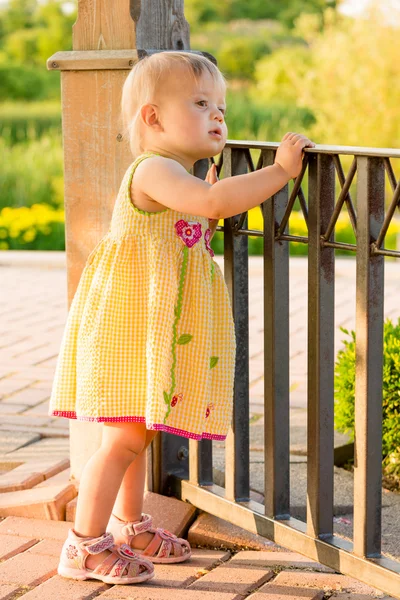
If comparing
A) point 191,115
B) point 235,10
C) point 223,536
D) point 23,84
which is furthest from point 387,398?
point 235,10

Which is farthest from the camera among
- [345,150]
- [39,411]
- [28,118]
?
[28,118]

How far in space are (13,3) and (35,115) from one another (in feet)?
51.7

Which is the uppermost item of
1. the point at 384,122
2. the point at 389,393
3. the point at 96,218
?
the point at 384,122

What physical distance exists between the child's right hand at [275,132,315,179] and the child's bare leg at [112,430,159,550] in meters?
0.91

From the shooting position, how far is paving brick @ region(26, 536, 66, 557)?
2984 mm

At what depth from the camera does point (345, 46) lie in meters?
17.7

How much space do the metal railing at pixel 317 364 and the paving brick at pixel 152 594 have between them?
29 cm

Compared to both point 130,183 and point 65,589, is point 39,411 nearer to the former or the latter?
point 65,589

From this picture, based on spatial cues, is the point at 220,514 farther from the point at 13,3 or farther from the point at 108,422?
the point at 13,3

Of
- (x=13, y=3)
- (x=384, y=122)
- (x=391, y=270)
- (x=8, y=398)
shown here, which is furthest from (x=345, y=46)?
(x=13, y=3)

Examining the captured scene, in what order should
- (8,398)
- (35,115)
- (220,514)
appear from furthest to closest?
(35,115)
(8,398)
(220,514)

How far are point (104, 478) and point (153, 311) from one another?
50cm

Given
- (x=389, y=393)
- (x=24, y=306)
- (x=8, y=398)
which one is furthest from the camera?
(x=24, y=306)

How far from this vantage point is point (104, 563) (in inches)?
109
